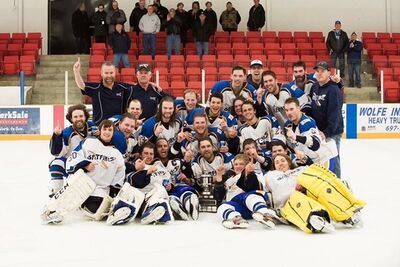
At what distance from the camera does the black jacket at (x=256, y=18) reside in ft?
55.6

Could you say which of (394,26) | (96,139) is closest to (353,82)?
(394,26)

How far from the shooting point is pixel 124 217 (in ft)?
15.8

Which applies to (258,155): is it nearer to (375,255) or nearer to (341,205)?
(341,205)

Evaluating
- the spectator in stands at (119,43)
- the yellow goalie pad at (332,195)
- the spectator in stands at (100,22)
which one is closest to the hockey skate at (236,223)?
the yellow goalie pad at (332,195)

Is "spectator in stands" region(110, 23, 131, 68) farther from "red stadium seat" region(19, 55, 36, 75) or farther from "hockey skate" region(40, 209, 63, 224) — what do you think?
"hockey skate" region(40, 209, 63, 224)

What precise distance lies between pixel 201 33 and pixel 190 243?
12.0 metres

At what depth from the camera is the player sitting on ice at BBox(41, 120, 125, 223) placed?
489cm

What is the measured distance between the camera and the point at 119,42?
1475cm

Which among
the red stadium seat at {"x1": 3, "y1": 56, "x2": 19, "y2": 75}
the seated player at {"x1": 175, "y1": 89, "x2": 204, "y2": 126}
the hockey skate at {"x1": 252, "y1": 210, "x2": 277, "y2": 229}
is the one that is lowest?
the hockey skate at {"x1": 252, "y1": 210, "x2": 277, "y2": 229}

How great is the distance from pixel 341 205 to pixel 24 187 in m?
3.92

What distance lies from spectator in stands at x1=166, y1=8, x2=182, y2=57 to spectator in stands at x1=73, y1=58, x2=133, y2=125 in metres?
9.45

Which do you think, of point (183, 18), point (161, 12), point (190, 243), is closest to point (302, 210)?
point (190, 243)

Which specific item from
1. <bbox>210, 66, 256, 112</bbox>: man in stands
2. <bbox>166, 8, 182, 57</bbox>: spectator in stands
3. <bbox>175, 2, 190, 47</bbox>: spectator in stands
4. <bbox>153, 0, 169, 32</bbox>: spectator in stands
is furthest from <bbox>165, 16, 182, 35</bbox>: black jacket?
<bbox>210, 66, 256, 112</bbox>: man in stands

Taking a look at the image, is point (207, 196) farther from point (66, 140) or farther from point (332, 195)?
point (66, 140)
